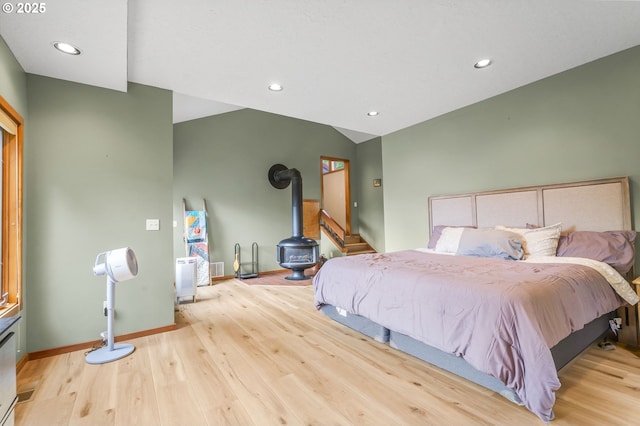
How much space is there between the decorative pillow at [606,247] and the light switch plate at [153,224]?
4128mm

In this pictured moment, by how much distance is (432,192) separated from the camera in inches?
172

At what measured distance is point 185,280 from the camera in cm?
418

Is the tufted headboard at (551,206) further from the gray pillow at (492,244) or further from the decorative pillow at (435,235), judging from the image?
the gray pillow at (492,244)

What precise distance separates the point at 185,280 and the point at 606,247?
16.2 ft

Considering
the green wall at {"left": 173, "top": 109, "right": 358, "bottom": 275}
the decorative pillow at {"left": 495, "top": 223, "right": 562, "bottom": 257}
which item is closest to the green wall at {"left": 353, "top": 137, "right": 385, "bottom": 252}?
the green wall at {"left": 173, "top": 109, "right": 358, "bottom": 275}

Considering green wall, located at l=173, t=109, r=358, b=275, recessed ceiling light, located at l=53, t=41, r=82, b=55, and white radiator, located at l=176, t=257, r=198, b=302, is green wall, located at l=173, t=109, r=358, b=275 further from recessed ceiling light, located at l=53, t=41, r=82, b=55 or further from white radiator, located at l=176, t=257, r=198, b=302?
recessed ceiling light, located at l=53, t=41, r=82, b=55

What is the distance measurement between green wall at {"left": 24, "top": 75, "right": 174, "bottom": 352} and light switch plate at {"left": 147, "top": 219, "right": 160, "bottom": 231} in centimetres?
4

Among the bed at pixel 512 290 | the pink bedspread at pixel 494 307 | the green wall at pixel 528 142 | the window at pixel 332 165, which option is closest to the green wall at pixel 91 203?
the bed at pixel 512 290

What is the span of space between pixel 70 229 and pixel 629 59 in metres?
5.50

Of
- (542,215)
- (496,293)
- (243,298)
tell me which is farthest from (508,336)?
(243,298)

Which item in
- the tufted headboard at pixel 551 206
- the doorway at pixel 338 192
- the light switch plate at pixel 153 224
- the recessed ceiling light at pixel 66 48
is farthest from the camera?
the doorway at pixel 338 192

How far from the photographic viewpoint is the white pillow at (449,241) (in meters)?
3.40

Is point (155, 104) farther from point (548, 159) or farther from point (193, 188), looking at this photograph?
point (548, 159)

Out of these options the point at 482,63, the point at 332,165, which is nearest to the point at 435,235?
the point at 482,63
